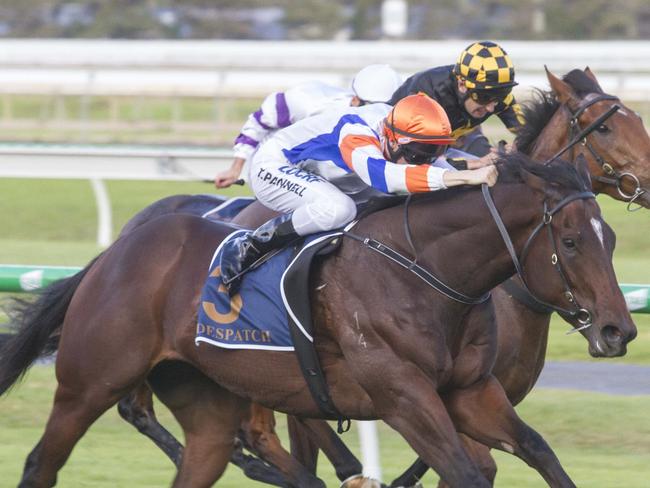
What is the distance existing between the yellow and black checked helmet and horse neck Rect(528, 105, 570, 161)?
17.2 inches

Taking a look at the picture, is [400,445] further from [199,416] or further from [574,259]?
[574,259]

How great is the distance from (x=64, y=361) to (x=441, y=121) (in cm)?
151

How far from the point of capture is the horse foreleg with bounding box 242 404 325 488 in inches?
205

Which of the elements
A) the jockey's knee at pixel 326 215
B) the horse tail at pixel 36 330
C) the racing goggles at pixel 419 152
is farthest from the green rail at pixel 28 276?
the racing goggles at pixel 419 152

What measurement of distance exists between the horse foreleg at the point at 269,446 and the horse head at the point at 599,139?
1.47 m

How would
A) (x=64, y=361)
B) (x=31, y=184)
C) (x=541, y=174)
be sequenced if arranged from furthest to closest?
1. (x=31, y=184)
2. (x=64, y=361)
3. (x=541, y=174)

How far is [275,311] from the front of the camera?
14.6ft

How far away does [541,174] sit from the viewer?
165 inches

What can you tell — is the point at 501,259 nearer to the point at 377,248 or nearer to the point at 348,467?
the point at 377,248

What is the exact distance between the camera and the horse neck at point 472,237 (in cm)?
419

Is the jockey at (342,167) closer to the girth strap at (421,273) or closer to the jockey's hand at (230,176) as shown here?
the girth strap at (421,273)

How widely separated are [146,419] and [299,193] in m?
1.41

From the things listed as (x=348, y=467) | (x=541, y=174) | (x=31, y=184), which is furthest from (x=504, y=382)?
(x=31, y=184)

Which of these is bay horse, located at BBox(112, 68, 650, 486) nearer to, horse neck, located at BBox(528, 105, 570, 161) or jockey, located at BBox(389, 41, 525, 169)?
horse neck, located at BBox(528, 105, 570, 161)
